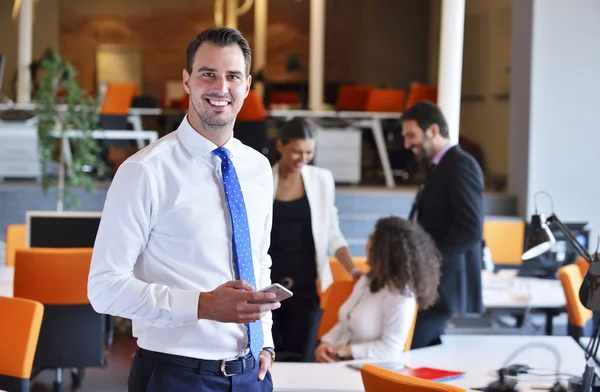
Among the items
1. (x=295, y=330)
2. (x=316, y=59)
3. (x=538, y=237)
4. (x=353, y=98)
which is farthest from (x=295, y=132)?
(x=353, y=98)

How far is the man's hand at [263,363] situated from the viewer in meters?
2.44

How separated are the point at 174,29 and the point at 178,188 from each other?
1626 cm

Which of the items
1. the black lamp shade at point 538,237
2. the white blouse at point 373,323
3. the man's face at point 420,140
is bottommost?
the white blouse at point 373,323

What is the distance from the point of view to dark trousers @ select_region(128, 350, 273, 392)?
89.7 inches

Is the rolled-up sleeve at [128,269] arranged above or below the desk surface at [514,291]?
above

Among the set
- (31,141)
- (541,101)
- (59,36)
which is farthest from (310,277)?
(59,36)

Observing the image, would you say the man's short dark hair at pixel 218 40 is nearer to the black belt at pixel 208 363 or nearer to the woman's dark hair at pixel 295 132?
the black belt at pixel 208 363

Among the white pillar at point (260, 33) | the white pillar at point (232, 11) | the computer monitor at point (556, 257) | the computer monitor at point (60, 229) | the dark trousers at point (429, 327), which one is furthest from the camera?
the white pillar at point (232, 11)

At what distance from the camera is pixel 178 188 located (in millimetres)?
2268

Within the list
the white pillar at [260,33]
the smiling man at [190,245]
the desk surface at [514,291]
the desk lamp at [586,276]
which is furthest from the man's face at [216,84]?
the white pillar at [260,33]

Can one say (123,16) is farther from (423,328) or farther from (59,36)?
(423,328)

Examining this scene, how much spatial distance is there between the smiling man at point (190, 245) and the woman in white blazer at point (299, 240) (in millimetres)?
2099

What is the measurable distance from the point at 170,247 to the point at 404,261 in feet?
6.66

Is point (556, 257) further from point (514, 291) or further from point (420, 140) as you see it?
point (420, 140)
